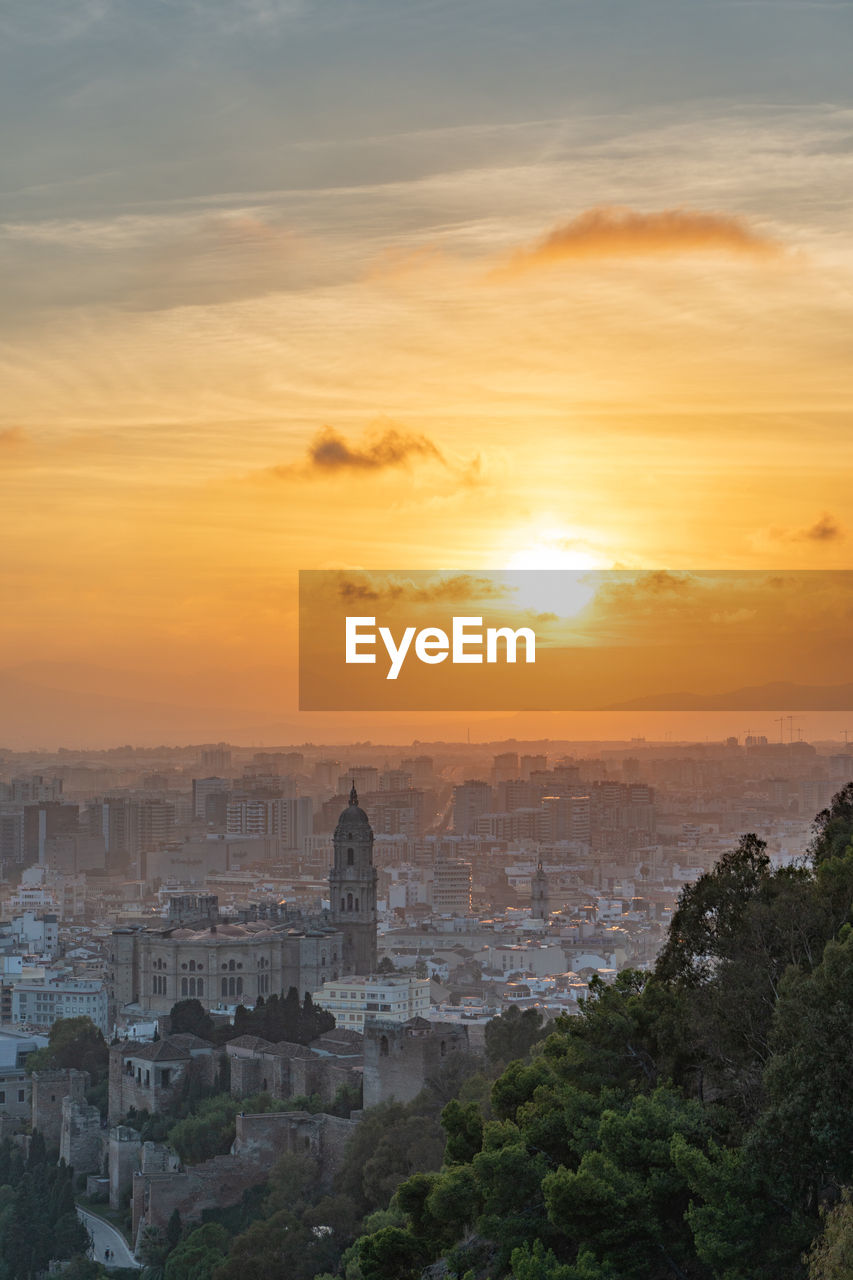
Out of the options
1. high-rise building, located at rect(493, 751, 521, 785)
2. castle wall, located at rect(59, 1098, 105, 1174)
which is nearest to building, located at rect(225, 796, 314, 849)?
high-rise building, located at rect(493, 751, 521, 785)

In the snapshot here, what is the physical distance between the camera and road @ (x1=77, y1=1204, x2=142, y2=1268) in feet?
63.3

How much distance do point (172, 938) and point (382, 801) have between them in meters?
46.6

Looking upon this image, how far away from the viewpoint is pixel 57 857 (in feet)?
245

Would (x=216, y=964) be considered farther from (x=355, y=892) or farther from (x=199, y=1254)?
(x=199, y=1254)

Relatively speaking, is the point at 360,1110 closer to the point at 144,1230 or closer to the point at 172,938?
the point at 144,1230

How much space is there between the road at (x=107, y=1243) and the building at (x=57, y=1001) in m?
11.8

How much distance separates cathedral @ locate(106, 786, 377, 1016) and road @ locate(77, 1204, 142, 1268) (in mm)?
9350

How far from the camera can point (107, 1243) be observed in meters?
19.9

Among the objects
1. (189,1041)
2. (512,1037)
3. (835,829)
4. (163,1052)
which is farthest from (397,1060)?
(835,829)

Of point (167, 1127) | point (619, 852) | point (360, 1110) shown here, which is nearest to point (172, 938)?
point (167, 1127)

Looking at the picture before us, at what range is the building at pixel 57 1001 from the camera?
34.3 m

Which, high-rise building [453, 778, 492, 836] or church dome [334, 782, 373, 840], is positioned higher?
high-rise building [453, 778, 492, 836]

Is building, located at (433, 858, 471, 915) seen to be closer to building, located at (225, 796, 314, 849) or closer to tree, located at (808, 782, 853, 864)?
building, located at (225, 796, 314, 849)

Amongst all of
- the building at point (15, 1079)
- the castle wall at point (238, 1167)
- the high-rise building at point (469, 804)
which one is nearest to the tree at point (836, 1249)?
the castle wall at point (238, 1167)
